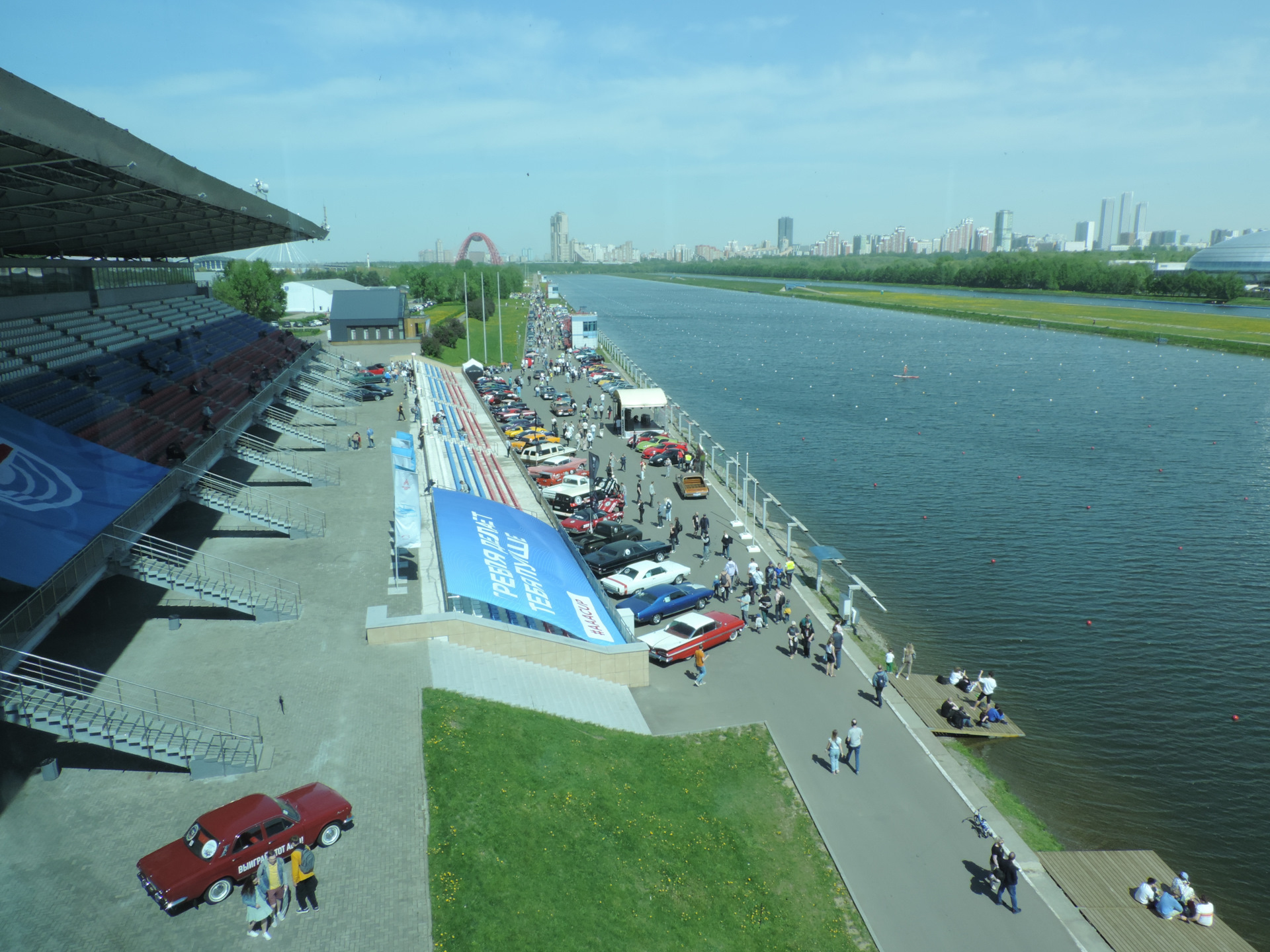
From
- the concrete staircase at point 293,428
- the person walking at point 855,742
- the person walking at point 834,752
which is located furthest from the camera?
the concrete staircase at point 293,428

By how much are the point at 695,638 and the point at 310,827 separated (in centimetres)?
1097

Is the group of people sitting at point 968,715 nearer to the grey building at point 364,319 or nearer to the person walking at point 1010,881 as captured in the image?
the person walking at point 1010,881

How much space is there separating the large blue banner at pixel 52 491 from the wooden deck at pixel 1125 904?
1816 centimetres

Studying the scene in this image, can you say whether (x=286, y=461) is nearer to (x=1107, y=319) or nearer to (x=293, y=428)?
(x=293, y=428)

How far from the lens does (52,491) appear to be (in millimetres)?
17172

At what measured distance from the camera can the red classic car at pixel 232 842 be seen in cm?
999

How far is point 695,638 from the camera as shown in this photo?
2030 cm

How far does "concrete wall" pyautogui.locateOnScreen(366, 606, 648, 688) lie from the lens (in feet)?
56.7

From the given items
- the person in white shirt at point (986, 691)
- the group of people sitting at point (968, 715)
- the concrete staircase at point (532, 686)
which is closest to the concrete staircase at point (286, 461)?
the concrete staircase at point (532, 686)

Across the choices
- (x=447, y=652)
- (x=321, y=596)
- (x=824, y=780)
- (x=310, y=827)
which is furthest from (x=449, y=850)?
(x=321, y=596)

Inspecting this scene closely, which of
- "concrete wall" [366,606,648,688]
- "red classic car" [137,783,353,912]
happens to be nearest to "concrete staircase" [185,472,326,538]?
"concrete wall" [366,606,648,688]

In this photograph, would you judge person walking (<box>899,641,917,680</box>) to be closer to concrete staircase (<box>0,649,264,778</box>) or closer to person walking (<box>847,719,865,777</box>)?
person walking (<box>847,719,865,777</box>)

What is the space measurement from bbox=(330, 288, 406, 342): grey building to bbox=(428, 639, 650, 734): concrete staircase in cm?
6609

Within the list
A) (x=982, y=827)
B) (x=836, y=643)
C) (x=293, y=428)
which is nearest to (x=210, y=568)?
(x=836, y=643)
